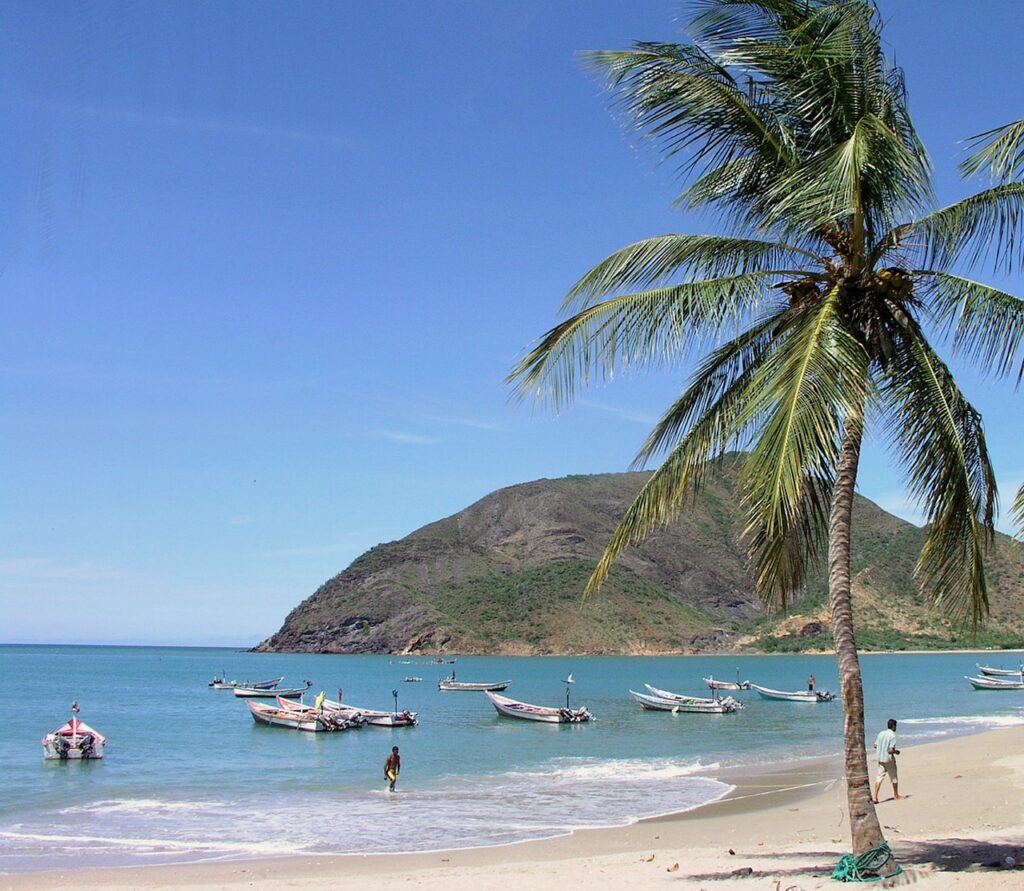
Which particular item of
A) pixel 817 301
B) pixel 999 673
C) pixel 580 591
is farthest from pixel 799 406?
pixel 580 591

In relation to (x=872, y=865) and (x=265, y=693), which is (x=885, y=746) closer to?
(x=872, y=865)

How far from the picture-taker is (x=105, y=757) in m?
35.2

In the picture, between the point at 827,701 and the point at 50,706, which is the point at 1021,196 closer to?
the point at 827,701

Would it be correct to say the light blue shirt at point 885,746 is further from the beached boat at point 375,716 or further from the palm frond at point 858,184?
the beached boat at point 375,716

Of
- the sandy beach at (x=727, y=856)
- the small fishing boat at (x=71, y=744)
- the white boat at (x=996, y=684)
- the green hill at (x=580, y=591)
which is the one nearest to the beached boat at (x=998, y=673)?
the white boat at (x=996, y=684)

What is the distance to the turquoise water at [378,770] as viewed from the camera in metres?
18.9

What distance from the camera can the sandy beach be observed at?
974 cm

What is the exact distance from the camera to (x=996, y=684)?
218ft

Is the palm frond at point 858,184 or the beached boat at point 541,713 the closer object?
the palm frond at point 858,184

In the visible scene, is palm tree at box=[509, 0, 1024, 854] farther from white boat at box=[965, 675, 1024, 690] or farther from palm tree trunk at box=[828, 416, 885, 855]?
white boat at box=[965, 675, 1024, 690]

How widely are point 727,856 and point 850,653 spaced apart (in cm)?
573

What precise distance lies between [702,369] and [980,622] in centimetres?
337

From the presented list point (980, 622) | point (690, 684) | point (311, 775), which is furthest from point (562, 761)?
point (690, 684)

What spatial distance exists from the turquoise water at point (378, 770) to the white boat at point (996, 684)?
1.03 meters
